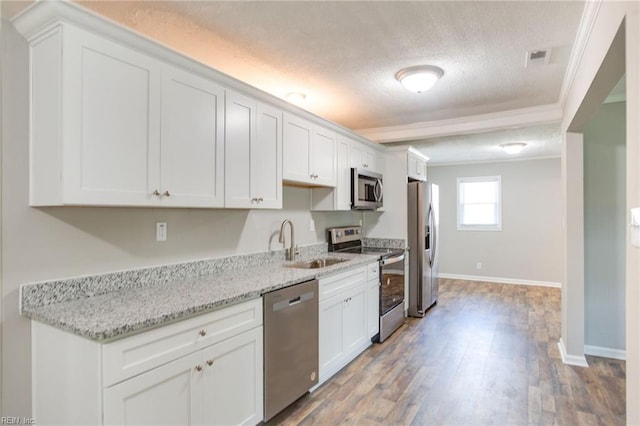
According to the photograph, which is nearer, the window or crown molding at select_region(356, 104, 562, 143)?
crown molding at select_region(356, 104, 562, 143)

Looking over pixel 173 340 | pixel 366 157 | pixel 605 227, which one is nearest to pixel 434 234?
pixel 366 157

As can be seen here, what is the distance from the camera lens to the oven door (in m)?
3.74

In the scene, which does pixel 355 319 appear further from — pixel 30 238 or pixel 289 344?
pixel 30 238

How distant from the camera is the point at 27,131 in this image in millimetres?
1665

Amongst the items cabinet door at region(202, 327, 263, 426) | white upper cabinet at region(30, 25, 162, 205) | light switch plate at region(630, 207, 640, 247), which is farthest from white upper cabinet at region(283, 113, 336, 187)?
light switch plate at region(630, 207, 640, 247)

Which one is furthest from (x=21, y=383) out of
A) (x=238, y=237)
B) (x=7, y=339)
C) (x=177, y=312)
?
(x=238, y=237)

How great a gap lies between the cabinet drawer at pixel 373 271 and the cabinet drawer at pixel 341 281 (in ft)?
0.31

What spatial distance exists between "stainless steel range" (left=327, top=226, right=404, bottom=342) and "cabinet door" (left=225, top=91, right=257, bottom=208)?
1696 mm

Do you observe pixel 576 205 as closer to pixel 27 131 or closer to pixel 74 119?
pixel 74 119

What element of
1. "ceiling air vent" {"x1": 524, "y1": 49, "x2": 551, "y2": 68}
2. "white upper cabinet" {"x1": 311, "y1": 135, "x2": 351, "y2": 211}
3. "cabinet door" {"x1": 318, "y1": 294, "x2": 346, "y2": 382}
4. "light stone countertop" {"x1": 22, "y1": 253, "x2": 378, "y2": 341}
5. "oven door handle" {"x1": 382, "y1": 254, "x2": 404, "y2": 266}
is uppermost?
"ceiling air vent" {"x1": 524, "y1": 49, "x2": 551, "y2": 68}

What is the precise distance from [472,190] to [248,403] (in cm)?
627

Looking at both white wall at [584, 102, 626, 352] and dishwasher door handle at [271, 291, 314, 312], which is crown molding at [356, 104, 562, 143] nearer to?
white wall at [584, 102, 626, 352]

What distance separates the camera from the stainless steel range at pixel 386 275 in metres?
3.74

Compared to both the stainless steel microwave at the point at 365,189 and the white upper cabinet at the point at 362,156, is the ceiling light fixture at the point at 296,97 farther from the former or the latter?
the stainless steel microwave at the point at 365,189
